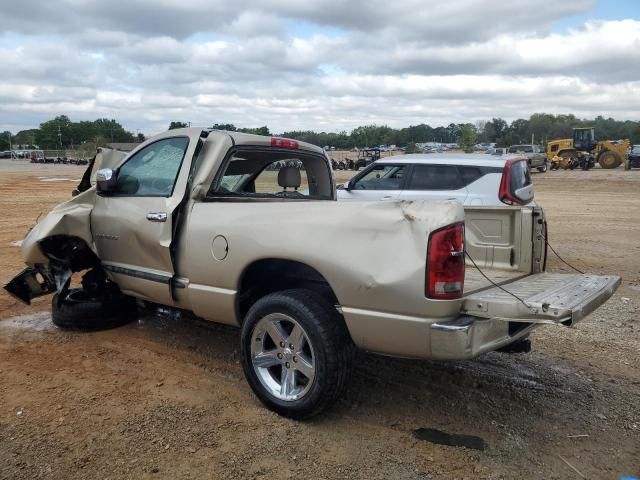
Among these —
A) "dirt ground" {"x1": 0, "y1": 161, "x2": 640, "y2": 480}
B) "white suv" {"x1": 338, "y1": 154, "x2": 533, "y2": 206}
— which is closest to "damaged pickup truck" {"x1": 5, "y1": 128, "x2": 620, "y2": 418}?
"dirt ground" {"x1": 0, "y1": 161, "x2": 640, "y2": 480}

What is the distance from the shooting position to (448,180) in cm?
825

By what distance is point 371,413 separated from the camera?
3789 mm

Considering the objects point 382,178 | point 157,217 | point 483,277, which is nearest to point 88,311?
point 157,217

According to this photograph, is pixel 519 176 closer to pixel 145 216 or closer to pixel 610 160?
pixel 145 216

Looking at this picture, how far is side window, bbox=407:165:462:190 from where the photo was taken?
322 inches

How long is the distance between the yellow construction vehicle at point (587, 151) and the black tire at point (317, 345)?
39459mm

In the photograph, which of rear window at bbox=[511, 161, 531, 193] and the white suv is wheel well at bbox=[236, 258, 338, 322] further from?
rear window at bbox=[511, 161, 531, 193]

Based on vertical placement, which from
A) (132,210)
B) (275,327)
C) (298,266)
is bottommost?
(275,327)

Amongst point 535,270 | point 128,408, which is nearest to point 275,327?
point 128,408

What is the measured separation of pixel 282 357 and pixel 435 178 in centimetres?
540

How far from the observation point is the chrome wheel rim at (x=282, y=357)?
358 cm

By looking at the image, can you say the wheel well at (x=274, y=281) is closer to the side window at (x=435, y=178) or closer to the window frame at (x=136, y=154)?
the window frame at (x=136, y=154)

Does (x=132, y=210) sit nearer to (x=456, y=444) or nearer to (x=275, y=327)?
(x=275, y=327)

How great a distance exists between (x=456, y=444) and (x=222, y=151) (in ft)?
8.99
